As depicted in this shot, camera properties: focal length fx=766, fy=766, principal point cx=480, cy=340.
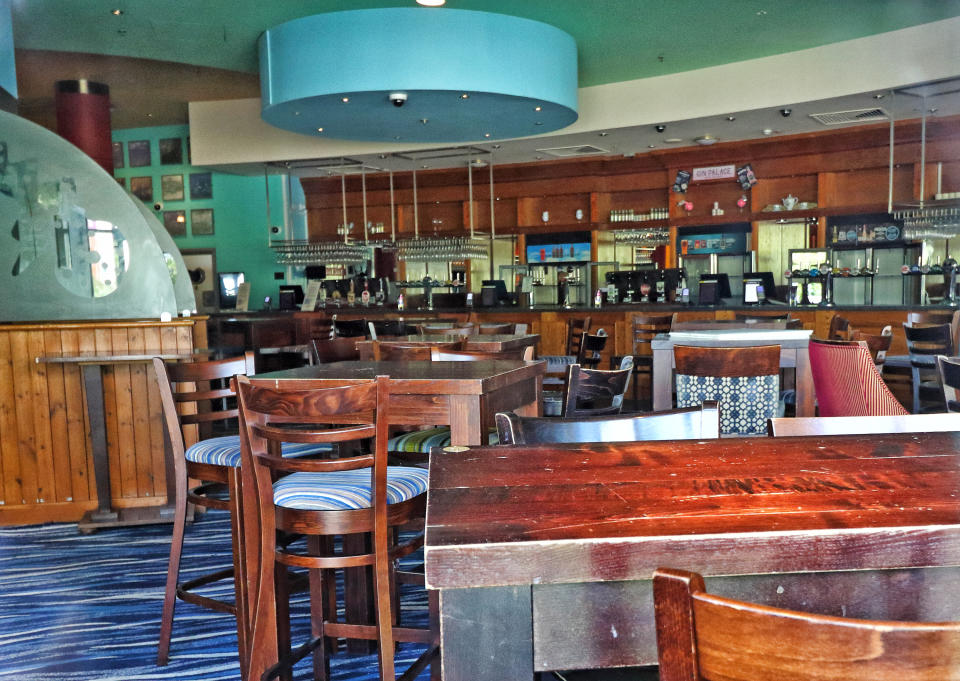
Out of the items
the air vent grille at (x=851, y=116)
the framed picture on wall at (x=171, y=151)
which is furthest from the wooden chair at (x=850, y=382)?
the framed picture on wall at (x=171, y=151)

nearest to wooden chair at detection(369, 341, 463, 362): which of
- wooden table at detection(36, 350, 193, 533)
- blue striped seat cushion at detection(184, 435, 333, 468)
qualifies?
blue striped seat cushion at detection(184, 435, 333, 468)

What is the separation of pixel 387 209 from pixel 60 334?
9.36 metres

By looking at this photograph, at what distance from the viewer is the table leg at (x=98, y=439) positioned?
4.37 m

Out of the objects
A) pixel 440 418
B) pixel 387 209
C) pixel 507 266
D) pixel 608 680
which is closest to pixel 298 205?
pixel 387 209

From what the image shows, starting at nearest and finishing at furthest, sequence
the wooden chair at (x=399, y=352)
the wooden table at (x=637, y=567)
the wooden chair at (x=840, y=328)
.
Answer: the wooden table at (x=637, y=567) < the wooden chair at (x=399, y=352) < the wooden chair at (x=840, y=328)

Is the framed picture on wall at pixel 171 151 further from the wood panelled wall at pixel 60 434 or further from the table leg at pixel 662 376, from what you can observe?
the table leg at pixel 662 376

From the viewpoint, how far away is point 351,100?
737 centimetres

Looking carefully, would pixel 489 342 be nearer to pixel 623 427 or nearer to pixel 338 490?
pixel 338 490

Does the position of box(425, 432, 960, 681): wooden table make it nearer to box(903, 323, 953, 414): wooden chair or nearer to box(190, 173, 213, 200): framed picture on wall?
box(903, 323, 953, 414): wooden chair

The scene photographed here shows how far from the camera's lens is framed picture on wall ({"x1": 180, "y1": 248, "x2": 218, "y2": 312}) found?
1305 cm

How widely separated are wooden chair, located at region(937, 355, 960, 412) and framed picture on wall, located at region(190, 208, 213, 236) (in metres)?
12.1

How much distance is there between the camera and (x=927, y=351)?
5.35m

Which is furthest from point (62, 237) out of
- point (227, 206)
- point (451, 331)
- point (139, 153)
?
point (139, 153)

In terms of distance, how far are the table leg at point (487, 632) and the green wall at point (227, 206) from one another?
502 inches
